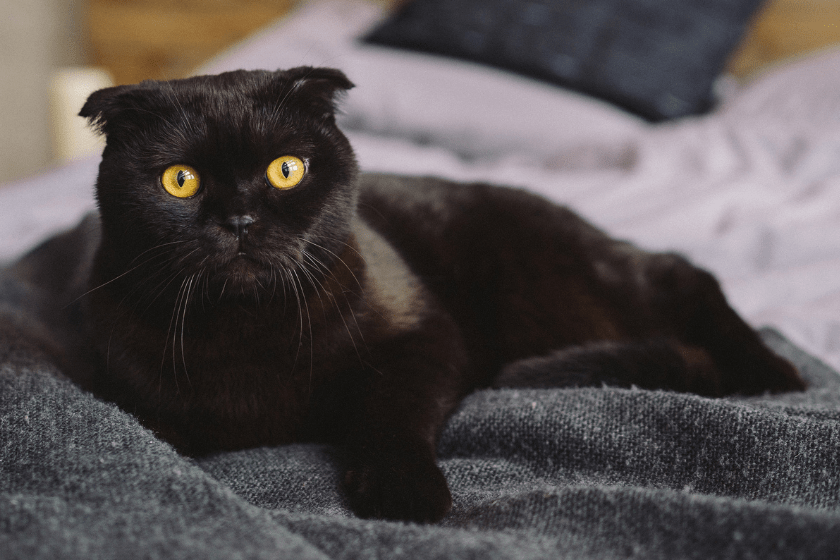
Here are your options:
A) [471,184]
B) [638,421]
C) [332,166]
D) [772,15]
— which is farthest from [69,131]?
[772,15]

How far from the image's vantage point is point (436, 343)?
2.56 feet

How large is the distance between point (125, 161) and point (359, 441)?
0.40 m

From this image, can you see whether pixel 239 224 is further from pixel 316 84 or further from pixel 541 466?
pixel 541 466

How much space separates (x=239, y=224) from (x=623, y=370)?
0.48 metres

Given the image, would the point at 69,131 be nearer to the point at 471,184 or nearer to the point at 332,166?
the point at 471,184

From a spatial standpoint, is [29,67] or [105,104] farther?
[29,67]

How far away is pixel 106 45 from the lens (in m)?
2.78

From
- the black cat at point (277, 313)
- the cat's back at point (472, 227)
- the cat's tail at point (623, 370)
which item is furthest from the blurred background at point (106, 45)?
the cat's tail at point (623, 370)

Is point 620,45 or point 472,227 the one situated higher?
point 620,45

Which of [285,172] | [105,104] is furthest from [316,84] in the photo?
[105,104]

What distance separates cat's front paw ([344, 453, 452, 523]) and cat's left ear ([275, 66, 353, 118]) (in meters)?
0.41

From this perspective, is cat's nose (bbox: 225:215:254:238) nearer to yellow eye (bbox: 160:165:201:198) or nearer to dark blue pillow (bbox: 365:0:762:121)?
yellow eye (bbox: 160:165:201:198)

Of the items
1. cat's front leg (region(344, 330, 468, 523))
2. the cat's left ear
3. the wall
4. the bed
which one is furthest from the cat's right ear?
the wall

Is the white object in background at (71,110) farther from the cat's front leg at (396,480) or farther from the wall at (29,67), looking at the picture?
the cat's front leg at (396,480)
